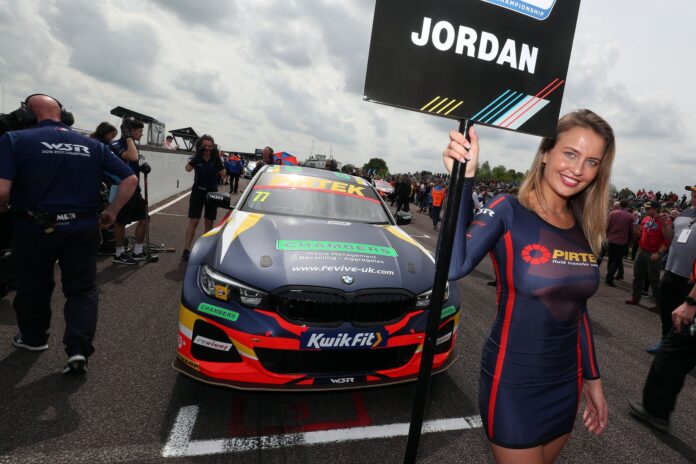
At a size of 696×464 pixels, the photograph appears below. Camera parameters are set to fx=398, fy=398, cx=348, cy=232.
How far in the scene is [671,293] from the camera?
14.3ft

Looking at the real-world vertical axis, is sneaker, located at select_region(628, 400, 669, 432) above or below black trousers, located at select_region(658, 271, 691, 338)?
below

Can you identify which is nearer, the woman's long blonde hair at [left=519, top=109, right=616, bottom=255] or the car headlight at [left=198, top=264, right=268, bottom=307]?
the woman's long blonde hair at [left=519, top=109, right=616, bottom=255]

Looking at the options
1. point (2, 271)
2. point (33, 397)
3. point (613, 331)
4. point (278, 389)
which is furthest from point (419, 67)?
point (613, 331)

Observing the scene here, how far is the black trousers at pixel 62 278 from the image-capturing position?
2.84 metres

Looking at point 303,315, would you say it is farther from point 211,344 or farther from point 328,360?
point 211,344

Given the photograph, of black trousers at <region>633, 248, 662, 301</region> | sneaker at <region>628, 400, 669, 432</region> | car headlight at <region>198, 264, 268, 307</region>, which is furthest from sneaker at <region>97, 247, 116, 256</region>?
black trousers at <region>633, 248, 662, 301</region>

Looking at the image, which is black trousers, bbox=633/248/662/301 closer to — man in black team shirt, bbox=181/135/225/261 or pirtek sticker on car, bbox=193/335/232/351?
pirtek sticker on car, bbox=193/335/232/351

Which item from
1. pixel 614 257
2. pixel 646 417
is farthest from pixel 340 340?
pixel 614 257

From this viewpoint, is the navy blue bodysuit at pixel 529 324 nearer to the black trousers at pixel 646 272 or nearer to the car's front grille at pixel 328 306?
the car's front grille at pixel 328 306

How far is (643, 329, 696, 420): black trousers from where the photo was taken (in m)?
2.88

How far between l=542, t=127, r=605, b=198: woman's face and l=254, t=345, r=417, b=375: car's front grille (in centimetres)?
145

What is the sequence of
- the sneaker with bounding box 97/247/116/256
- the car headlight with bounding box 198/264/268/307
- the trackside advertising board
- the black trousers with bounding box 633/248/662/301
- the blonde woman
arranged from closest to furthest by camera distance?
the trackside advertising board, the blonde woman, the car headlight with bounding box 198/264/268/307, the sneaker with bounding box 97/247/116/256, the black trousers with bounding box 633/248/662/301

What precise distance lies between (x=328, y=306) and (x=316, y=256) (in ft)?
1.43

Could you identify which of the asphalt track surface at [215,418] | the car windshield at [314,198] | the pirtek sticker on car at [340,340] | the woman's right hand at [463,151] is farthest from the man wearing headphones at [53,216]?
the woman's right hand at [463,151]
